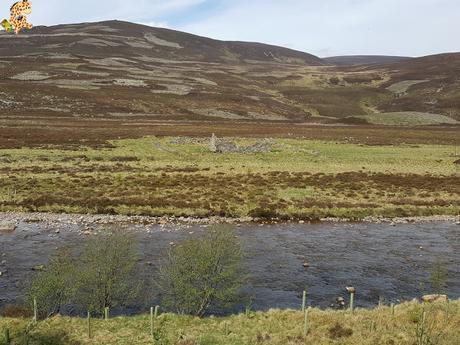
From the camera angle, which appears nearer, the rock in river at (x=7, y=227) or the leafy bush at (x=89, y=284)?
the leafy bush at (x=89, y=284)

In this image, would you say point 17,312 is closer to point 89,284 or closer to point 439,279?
point 89,284

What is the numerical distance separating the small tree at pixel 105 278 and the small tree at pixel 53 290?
1.56 ft

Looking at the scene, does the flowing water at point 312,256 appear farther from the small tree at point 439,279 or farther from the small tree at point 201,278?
the small tree at point 201,278

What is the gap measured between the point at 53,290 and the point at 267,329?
29.8ft

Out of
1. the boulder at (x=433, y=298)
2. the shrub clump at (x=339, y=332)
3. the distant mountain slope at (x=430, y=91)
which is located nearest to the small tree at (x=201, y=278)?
the shrub clump at (x=339, y=332)

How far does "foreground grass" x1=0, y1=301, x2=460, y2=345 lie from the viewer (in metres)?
16.1

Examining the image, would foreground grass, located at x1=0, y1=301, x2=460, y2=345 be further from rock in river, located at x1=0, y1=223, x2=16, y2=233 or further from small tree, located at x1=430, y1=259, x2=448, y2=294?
rock in river, located at x1=0, y1=223, x2=16, y2=233

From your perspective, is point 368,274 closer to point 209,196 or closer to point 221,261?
point 221,261

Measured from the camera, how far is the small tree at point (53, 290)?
19141 mm

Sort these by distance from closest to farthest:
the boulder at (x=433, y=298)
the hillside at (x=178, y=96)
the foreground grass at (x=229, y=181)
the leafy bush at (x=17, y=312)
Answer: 1. the leafy bush at (x=17, y=312)
2. the boulder at (x=433, y=298)
3. the foreground grass at (x=229, y=181)
4. the hillside at (x=178, y=96)

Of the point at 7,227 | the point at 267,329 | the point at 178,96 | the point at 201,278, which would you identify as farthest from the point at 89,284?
the point at 178,96

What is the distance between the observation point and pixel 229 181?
4906 centimetres

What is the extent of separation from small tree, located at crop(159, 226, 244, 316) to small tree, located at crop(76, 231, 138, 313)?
183 centimetres

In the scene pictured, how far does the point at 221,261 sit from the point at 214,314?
2351mm
